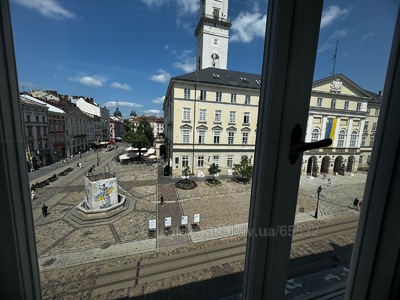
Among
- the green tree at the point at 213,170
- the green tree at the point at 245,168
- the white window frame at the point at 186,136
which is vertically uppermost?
the white window frame at the point at 186,136

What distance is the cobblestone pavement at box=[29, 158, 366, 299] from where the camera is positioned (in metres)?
3.34

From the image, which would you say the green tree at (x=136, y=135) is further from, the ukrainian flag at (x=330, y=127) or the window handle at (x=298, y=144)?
the window handle at (x=298, y=144)

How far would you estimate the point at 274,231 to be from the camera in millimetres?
801

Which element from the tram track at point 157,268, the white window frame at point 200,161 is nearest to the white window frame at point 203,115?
the white window frame at point 200,161

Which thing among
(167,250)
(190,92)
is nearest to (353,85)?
(167,250)

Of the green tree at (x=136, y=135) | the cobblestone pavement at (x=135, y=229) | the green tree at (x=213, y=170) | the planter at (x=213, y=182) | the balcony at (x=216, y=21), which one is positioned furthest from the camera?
the green tree at (x=136, y=135)

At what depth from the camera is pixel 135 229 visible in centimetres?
657

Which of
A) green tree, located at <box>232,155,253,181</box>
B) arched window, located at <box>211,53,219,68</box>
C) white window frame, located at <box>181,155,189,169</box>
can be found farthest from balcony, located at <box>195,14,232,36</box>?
white window frame, located at <box>181,155,189,169</box>

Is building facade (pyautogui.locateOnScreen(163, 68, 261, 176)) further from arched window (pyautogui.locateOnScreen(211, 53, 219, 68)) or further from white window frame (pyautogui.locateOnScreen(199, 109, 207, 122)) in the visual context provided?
arched window (pyautogui.locateOnScreen(211, 53, 219, 68))

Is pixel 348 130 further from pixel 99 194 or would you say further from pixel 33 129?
pixel 99 194

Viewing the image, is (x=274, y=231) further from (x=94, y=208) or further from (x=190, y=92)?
(x=190, y=92)

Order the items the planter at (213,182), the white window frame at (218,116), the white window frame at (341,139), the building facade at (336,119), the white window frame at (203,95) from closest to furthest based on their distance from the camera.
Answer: the building facade at (336,119) → the white window frame at (341,139) → the planter at (213,182) → the white window frame at (203,95) → the white window frame at (218,116)

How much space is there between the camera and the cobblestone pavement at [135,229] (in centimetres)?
334

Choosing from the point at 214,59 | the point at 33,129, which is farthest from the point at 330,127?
the point at 214,59
